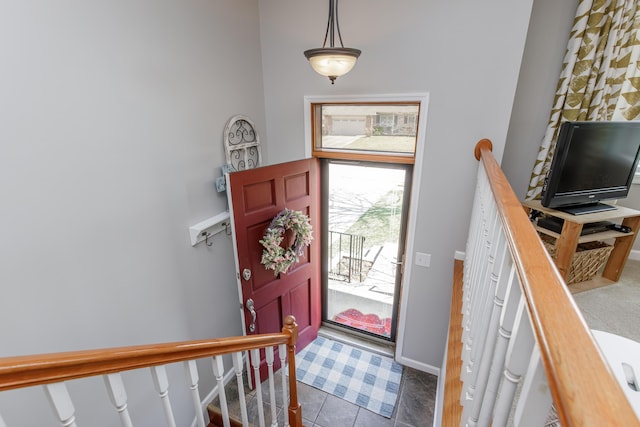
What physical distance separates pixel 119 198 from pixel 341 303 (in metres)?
2.75

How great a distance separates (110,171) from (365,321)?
116 inches

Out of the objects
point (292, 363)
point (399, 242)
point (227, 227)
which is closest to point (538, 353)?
point (292, 363)

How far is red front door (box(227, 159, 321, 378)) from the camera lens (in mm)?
2248

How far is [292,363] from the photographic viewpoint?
5.97 feet

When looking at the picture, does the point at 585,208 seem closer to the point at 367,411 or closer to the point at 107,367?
the point at 367,411

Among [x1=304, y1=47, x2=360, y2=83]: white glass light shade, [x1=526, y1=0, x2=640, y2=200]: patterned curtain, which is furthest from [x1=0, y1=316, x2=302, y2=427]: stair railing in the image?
[x1=526, y1=0, x2=640, y2=200]: patterned curtain

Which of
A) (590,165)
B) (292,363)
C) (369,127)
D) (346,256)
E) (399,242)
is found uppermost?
(369,127)

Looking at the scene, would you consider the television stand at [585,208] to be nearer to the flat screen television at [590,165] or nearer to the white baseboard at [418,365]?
the flat screen television at [590,165]

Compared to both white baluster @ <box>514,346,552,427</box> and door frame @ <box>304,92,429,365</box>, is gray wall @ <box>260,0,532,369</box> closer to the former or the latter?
door frame @ <box>304,92,429,365</box>

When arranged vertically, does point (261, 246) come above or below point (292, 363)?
above

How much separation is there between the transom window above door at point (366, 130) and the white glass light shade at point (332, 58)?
0.76 metres

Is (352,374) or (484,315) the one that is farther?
(352,374)

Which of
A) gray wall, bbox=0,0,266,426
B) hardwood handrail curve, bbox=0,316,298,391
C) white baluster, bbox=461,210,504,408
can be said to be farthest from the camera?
gray wall, bbox=0,0,266,426

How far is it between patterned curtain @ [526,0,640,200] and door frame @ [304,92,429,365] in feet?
3.26
